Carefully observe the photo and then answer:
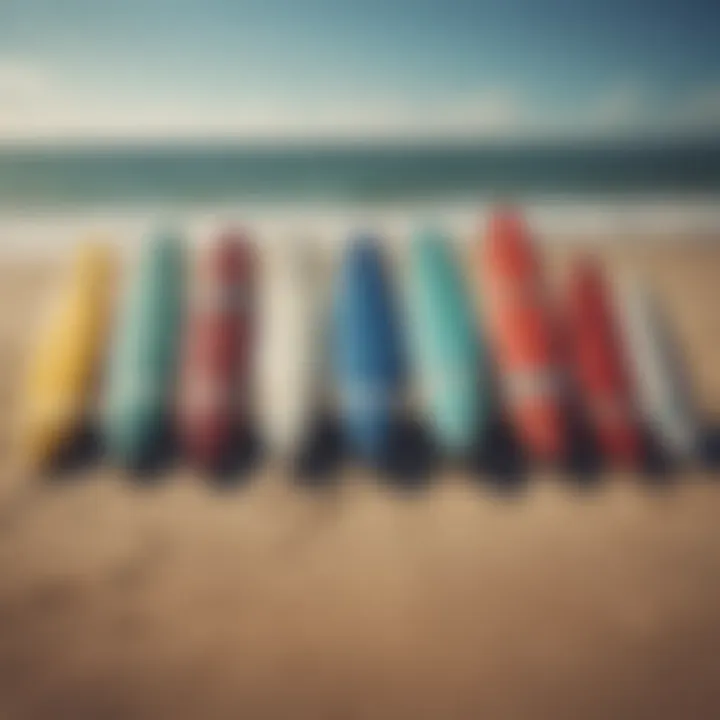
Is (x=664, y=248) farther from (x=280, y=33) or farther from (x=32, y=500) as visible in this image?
(x=32, y=500)

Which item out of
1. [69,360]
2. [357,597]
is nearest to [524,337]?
[357,597]

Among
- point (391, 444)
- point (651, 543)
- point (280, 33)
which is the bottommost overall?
point (651, 543)

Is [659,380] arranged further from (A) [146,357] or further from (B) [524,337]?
(A) [146,357]

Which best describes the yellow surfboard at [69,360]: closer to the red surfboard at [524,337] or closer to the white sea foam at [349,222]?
the white sea foam at [349,222]

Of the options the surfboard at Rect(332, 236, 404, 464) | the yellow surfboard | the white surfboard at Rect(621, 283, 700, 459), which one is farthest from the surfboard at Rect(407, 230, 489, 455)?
the yellow surfboard

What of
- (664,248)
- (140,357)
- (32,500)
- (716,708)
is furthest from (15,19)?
(716,708)

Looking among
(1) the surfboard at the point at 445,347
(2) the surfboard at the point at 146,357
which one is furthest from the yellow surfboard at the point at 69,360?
(1) the surfboard at the point at 445,347
